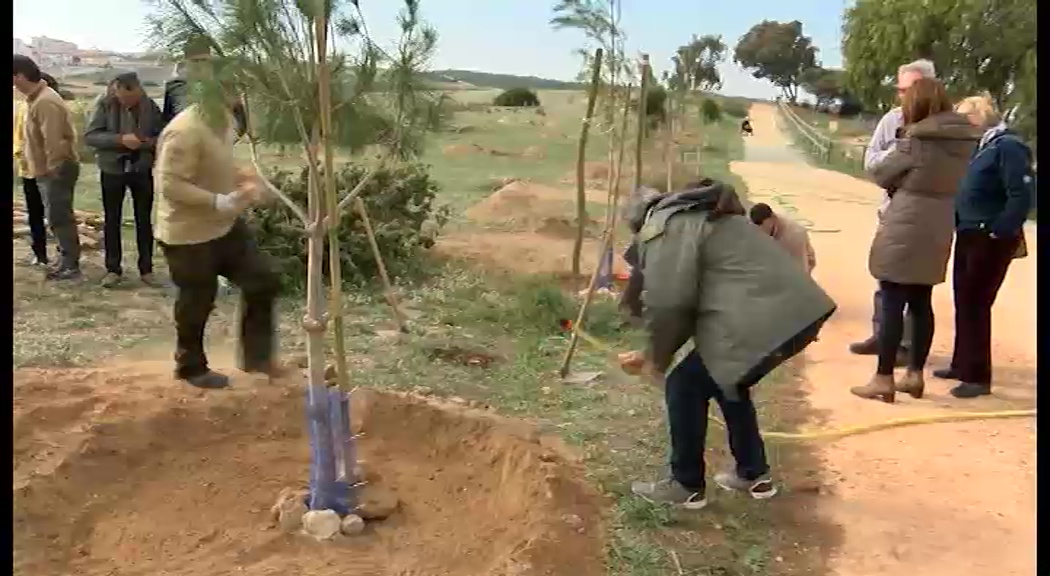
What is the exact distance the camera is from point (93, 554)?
324 cm

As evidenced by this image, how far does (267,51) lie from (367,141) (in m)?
0.47

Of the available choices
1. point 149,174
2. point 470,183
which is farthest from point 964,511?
point 470,183

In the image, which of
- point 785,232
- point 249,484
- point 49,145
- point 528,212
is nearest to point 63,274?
point 49,145

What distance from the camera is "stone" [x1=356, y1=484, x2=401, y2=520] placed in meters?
3.43

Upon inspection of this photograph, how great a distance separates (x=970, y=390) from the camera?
493 centimetres

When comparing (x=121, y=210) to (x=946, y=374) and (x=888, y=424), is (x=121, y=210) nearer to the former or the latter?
(x=888, y=424)

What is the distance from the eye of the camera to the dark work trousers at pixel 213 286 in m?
4.29

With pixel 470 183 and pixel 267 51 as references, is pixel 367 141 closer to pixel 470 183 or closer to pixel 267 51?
pixel 267 51

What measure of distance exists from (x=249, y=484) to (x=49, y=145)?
374cm

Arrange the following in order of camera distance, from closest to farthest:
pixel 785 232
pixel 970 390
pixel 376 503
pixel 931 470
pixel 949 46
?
pixel 376 503, pixel 931 470, pixel 970 390, pixel 785 232, pixel 949 46

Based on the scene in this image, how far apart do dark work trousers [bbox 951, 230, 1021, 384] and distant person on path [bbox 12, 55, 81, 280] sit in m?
5.08

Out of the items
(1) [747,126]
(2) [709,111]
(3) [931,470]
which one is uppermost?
(2) [709,111]

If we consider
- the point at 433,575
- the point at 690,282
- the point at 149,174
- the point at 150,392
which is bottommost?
the point at 433,575

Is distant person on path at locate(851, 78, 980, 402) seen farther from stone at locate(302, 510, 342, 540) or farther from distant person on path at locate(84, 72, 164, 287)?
distant person on path at locate(84, 72, 164, 287)
